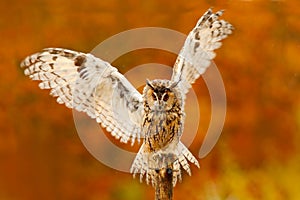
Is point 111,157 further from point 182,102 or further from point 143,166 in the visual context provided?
point 182,102

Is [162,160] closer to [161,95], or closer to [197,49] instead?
[161,95]

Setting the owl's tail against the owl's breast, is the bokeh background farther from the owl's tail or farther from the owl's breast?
the owl's breast

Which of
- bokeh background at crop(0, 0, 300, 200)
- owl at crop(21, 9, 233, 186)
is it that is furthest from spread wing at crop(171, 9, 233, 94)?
bokeh background at crop(0, 0, 300, 200)

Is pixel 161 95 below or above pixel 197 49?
below

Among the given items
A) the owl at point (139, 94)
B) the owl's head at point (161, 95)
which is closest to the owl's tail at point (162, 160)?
the owl at point (139, 94)

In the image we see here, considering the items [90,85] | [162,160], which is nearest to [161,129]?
[162,160]

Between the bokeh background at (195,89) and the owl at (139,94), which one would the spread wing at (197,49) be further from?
the bokeh background at (195,89)

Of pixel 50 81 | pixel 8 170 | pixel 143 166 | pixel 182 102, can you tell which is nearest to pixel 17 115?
pixel 8 170
